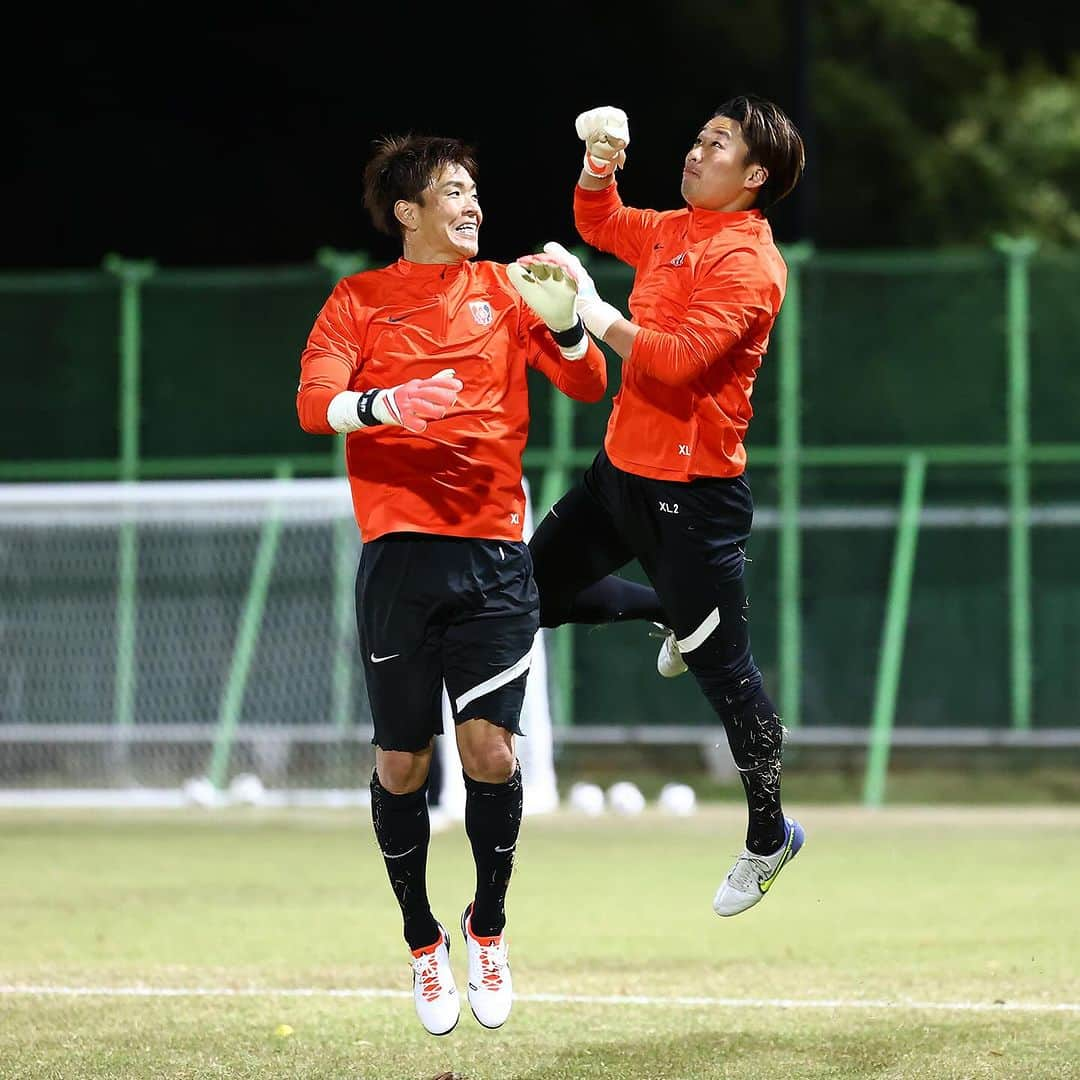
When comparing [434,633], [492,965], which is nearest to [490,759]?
[434,633]

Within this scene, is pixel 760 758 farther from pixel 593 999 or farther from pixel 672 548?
pixel 593 999

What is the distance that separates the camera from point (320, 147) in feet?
63.7

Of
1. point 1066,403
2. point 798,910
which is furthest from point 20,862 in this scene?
point 1066,403

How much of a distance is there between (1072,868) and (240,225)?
1131cm

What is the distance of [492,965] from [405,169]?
2401mm

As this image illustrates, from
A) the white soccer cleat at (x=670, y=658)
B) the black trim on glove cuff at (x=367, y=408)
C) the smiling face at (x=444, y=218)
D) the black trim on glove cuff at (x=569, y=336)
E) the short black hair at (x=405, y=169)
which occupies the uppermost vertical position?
the short black hair at (x=405, y=169)

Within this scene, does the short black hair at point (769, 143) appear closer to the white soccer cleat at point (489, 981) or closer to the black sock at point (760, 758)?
the black sock at point (760, 758)

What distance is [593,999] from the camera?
7246mm

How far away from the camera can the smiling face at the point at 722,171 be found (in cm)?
640

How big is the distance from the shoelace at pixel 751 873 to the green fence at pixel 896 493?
7.21 metres

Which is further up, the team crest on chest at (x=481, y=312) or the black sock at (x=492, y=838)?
the team crest on chest at (x=481, y=312)

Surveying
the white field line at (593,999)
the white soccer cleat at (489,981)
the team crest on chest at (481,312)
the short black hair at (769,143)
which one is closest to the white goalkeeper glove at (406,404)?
the team crest on chest at (481,312)

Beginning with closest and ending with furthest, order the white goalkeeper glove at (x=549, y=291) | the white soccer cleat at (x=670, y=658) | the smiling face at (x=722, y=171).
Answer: the white goalkeeper glove at (x=549, y=291) < the smiling face at (x=722, y=171) < the white soccer cleat at (x=670, y=658)

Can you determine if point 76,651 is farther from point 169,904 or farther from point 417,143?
point 417,143
